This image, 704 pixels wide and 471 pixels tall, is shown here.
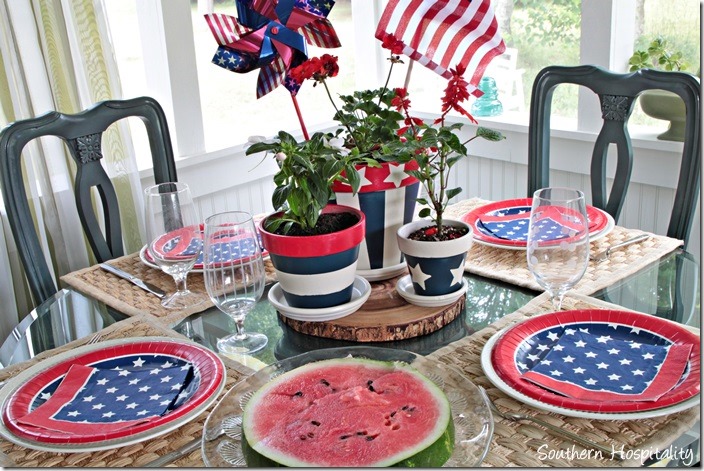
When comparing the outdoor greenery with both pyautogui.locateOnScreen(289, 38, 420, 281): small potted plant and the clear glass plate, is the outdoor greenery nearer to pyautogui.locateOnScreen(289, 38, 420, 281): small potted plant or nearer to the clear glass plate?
pyautogui.locateOnScreen(289, 38, 420, 281): small potted plant

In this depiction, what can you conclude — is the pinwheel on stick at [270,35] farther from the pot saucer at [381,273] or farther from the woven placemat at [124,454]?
the woven placemat at [124,454]

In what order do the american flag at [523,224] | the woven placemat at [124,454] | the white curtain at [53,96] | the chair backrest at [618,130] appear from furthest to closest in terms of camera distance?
the white curtain at [53,96] < the chair backrest at [618,130] < the american flag at [523,224] < the woven placemat at [124,454]

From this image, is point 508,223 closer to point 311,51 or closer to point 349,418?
point 349,418

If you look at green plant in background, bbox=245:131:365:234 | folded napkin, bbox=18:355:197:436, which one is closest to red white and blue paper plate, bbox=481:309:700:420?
green plant in background, bbox=245:131:365:234

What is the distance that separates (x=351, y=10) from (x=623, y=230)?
193 centimetres

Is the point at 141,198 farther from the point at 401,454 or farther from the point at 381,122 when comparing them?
the point at 401,454

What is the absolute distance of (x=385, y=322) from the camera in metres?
1.25

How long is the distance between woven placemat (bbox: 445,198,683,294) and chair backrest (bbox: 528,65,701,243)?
0.72 ft

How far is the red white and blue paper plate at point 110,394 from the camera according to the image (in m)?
0.98

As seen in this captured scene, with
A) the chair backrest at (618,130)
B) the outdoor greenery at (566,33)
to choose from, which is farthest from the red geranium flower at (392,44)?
the outdoor greenery at (566,33)

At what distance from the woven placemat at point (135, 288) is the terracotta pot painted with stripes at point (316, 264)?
252 mm

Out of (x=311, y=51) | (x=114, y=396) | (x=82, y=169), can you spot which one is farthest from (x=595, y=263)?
(x=311, y=51)

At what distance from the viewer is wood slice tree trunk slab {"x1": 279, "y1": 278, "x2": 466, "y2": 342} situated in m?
1.24

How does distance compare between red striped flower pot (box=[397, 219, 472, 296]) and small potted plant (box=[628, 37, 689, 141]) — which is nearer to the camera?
red striped flower pot (box=[397, 219, 472, 296])
